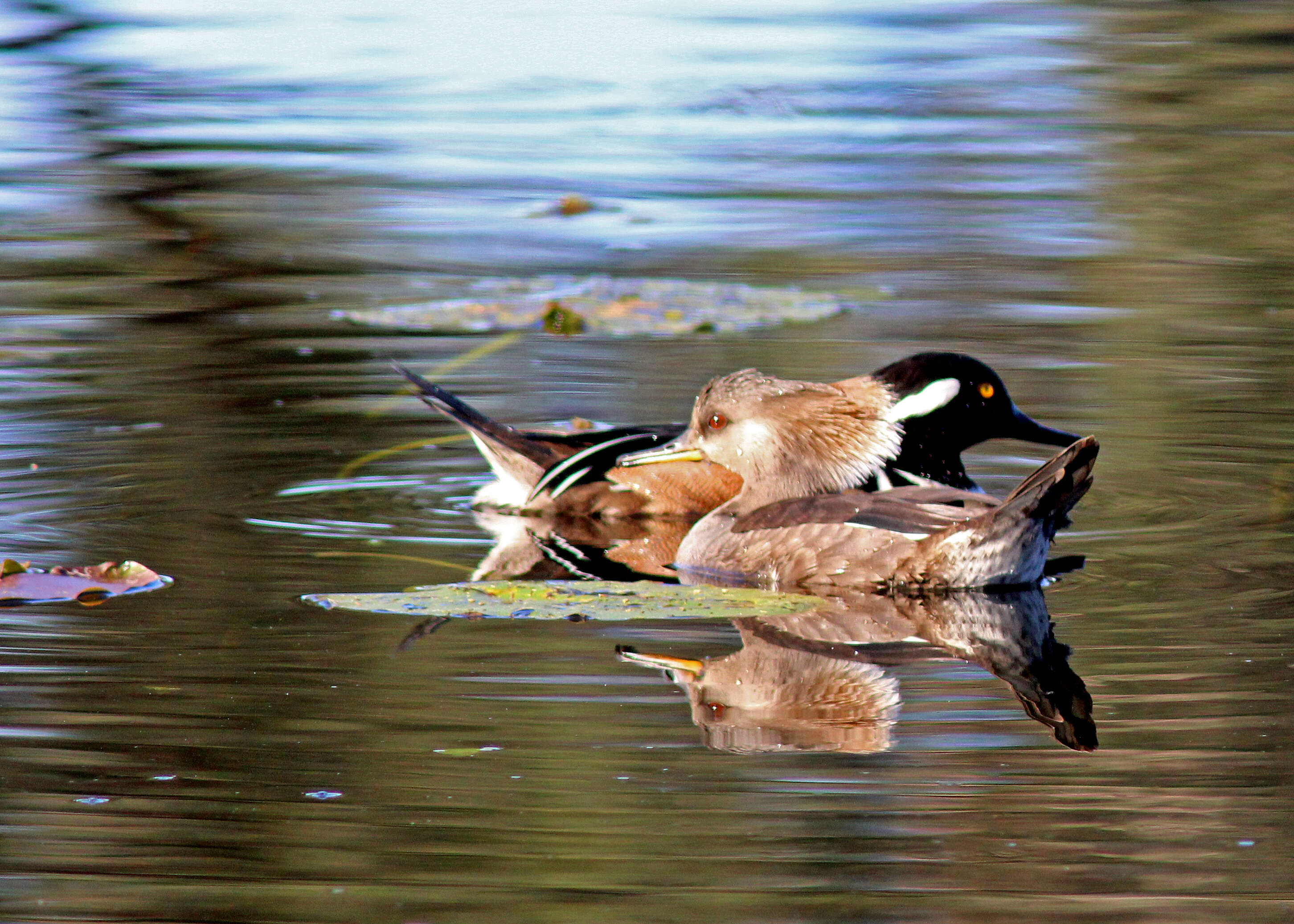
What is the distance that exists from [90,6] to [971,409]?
12311 millimetres

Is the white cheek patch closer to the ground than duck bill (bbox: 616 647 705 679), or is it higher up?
closer to the ground

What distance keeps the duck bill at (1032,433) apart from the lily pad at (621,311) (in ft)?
7.53

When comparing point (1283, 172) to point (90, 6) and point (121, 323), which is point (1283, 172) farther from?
point (90, 6)

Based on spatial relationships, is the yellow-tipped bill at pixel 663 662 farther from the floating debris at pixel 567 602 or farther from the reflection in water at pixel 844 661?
the floating debris at pixel 567 602

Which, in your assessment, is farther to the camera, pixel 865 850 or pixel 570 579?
A: pixel 570 579

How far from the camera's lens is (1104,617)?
5.52 meters

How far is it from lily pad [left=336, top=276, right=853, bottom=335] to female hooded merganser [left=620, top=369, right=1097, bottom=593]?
2.26 meters

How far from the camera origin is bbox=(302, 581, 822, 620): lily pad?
5.52 m

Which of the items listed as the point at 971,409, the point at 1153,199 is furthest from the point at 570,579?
the point at 1153,199

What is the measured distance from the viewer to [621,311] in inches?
380

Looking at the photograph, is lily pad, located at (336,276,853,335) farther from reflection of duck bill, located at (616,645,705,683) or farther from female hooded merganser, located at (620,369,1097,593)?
reflection of duck bill, located at (616,645,705,683)

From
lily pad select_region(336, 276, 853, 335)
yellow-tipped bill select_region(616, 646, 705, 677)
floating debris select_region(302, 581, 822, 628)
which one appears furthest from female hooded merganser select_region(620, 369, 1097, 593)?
lily pad select_region(336, 276, 853, 335)

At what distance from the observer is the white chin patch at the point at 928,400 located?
721cm

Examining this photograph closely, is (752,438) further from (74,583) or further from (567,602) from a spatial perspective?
(74,583)
